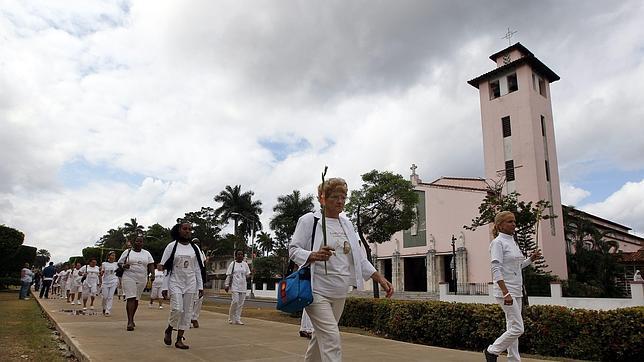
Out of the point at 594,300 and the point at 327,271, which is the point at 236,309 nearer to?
the point at 327,271

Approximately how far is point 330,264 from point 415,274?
130ft

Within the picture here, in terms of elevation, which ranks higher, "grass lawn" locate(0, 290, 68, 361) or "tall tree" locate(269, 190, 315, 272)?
"tall tree" locate(269, 190, 315, 272)

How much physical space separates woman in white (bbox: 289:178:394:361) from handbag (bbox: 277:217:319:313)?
Answer: 0.06 meters

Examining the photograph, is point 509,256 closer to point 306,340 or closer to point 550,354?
point 550,354

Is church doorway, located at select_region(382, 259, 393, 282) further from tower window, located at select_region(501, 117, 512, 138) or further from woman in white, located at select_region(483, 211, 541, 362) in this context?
woman in white, located at select_region(483, 211, 541, 362)

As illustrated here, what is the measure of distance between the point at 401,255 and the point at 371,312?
3042 cm

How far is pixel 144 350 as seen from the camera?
632cm

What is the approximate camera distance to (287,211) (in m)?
47.2

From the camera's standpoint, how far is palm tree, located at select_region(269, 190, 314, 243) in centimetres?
4678

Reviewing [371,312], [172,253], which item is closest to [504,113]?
[371,312]

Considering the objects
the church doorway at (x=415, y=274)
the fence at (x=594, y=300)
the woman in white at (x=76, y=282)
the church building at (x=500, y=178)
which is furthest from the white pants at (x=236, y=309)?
the church doorway at (x=415, y=274)

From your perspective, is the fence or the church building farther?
the church building

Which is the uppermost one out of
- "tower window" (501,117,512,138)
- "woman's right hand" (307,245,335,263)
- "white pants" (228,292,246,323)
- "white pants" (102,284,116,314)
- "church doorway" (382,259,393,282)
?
"tower window" (501,117,512,138)

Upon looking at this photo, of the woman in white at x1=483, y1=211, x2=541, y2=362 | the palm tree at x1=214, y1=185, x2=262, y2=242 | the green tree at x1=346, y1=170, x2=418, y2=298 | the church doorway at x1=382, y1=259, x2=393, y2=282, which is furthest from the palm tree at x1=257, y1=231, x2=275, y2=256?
the woman in white at x1=483, y1=211, x2=541, y2=362
